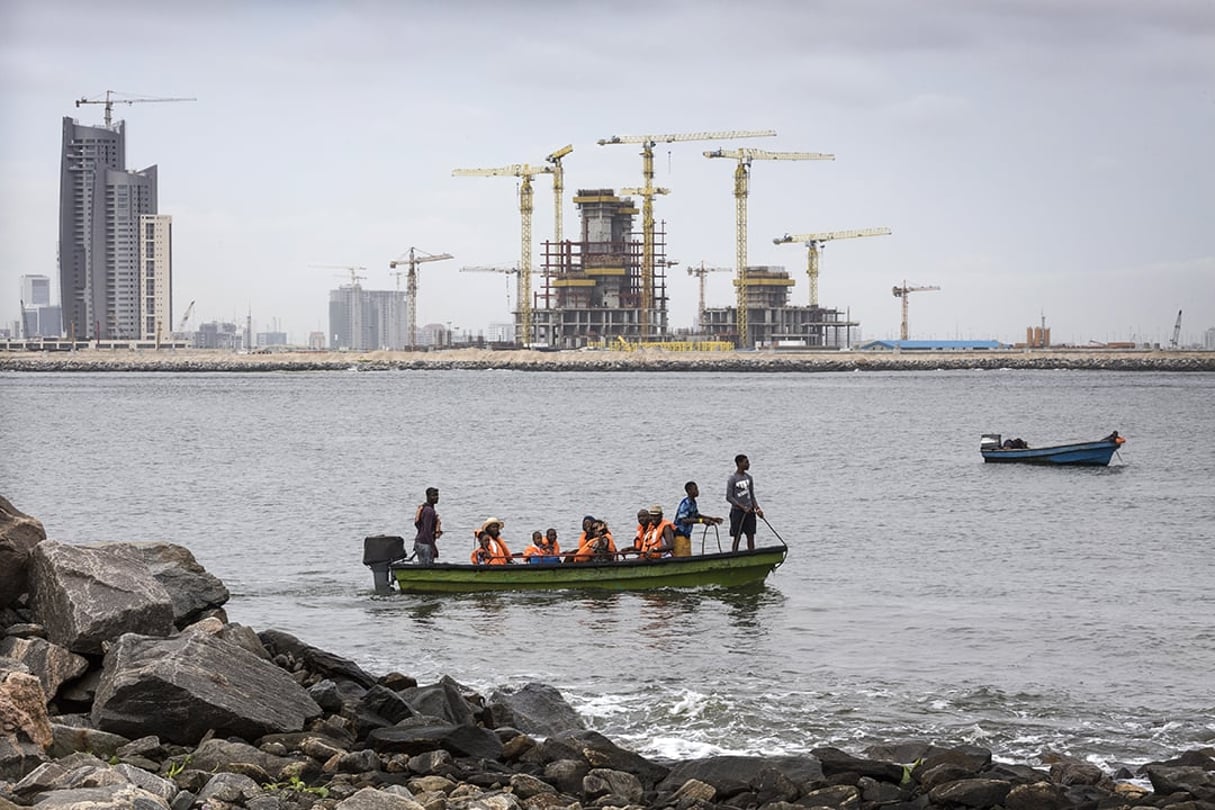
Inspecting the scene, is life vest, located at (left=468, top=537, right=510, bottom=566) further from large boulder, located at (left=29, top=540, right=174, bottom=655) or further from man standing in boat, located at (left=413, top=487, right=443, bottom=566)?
large boulder, located at (left=29, top=540, right=174, bottom=655)

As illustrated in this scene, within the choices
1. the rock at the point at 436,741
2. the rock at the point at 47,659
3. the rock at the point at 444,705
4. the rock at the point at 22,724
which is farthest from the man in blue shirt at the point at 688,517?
the rock at the point at 22,724

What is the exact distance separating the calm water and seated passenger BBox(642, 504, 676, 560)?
767mm

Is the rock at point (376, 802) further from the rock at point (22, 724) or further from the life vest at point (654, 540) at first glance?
the life vest at point (654, 540)

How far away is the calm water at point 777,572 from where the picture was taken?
19.1 metres

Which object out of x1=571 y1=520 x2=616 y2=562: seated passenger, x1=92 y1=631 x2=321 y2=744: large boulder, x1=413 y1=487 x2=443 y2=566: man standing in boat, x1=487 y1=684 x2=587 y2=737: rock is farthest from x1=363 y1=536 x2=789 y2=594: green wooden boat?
x1=92 y1=631 x2=321 y2=744: large boulder

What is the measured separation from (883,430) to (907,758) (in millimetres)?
76146

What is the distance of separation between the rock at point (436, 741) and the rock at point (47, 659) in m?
2.93

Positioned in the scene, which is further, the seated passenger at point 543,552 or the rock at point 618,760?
the seated passenger at point 543,552

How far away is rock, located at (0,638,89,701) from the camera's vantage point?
47.5ft

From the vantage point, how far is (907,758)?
15.1 metres

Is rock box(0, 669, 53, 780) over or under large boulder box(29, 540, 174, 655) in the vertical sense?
under

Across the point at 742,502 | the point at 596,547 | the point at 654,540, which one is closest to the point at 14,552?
the point at 596,547

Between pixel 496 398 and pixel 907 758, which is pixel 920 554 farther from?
pixel 496 398

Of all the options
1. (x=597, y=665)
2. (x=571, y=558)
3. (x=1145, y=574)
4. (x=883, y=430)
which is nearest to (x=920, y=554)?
(x=1145, y=574)
